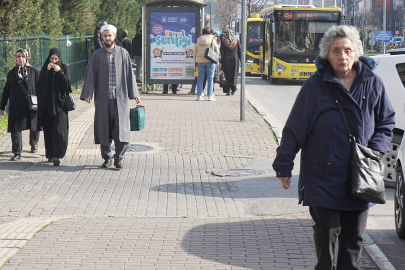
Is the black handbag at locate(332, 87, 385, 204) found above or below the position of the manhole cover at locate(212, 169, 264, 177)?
above

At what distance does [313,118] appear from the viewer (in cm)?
394

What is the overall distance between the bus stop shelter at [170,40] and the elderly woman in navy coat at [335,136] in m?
15.6

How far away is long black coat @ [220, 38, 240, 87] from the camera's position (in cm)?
1977

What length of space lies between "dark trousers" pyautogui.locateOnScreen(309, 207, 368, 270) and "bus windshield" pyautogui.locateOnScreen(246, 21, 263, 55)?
29.2 metres

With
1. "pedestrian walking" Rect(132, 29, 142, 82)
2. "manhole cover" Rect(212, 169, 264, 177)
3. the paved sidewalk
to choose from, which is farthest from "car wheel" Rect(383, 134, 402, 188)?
"pedestrian walking" Rect(132, 29, 142, 82)

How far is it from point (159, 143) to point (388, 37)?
39.0m

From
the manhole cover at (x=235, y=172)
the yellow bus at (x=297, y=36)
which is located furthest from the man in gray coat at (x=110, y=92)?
the yellow bus at (x=297, y=36)

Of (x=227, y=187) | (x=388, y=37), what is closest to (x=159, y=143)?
(x=227, y=187)

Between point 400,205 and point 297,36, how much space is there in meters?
20.8

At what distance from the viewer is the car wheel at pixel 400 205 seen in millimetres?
5848

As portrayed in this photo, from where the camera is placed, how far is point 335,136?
3.88 metres

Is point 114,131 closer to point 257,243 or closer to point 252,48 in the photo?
point 257,243

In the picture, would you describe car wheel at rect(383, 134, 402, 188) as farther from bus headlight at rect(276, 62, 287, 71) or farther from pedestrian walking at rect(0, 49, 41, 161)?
bus headlight at rect(276, 62, 287, 71)

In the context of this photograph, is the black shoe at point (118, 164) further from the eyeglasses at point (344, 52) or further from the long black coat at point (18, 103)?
the eyeglasses at point (344, 52)
